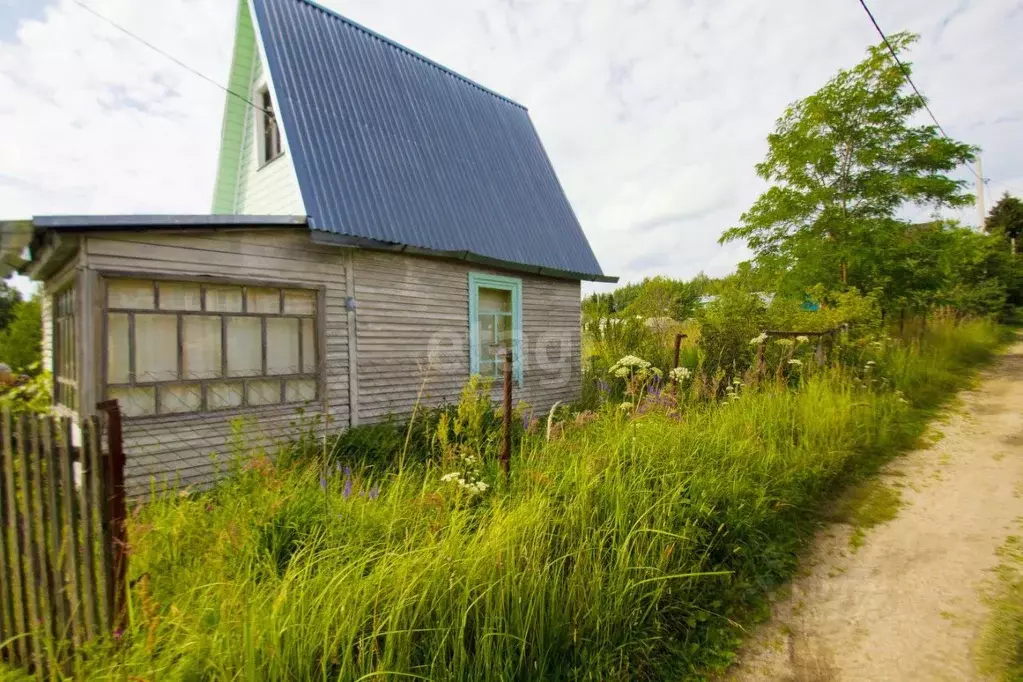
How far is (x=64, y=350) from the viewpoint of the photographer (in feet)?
18.6

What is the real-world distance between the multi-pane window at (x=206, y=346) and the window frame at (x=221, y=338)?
1 cm

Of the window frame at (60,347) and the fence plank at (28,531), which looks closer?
the fence plank at (28,531)

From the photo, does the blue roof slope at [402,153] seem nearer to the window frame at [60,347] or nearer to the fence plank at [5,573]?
the window frame at [60,347]

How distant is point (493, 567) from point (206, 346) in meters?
4.51

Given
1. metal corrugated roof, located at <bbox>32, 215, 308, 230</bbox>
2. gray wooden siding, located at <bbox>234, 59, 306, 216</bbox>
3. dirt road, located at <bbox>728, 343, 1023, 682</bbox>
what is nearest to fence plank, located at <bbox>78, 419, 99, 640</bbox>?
metal corrugated roof, located at <bbox>32, 215, 308, 230</bbox>

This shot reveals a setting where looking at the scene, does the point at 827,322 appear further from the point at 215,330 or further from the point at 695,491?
the point at 215,330

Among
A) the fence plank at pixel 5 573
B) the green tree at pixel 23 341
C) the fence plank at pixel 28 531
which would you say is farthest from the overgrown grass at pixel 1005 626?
the green tree at pixel 23 341

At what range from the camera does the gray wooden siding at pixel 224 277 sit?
4.71 meters

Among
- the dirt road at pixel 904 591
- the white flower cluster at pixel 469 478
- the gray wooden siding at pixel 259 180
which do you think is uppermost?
the gray wooden siding at pixel 259 180

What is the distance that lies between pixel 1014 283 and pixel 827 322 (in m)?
27.6

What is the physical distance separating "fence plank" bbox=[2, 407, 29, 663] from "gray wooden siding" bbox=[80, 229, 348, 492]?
2078 millimetres

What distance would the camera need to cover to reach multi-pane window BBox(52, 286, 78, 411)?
5.17m

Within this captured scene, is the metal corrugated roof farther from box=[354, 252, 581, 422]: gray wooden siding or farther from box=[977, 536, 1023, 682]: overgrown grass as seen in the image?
box=[977, 536, 1023, 682]: overgrown grass

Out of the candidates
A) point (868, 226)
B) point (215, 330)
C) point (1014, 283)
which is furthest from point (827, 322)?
point (1014, 283)
